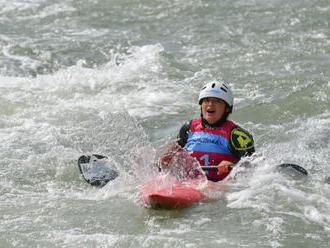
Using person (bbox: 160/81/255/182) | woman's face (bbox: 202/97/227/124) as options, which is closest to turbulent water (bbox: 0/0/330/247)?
person (bbox: 160/81/255/182)

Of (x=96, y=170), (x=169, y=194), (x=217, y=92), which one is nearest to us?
(x=169, y=194)

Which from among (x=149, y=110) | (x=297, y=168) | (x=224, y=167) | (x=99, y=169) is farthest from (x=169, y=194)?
(x=149, y=110)

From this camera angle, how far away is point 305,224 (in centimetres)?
751

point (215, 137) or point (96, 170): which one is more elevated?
point (215, 137)

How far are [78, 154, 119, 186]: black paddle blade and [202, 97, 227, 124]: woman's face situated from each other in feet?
4.27

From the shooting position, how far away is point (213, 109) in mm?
8836

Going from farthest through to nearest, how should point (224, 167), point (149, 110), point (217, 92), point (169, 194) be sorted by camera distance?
point (149, 110), point (217, 92), point (224, 167), point (169, 194)

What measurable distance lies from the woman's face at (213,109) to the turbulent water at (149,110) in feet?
2.35

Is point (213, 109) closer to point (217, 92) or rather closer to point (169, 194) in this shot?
point (217, 92)

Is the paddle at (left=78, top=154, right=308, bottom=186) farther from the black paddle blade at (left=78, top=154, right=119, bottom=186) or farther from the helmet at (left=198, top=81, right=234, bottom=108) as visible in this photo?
the helmet at (left=198, top=81, right=234, bottom=108)

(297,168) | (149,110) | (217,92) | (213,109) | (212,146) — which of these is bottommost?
(149,110)

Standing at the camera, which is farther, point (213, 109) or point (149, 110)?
point (149, 110)

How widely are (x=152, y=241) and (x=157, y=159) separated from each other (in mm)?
1917

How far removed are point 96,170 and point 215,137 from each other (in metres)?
1.49
